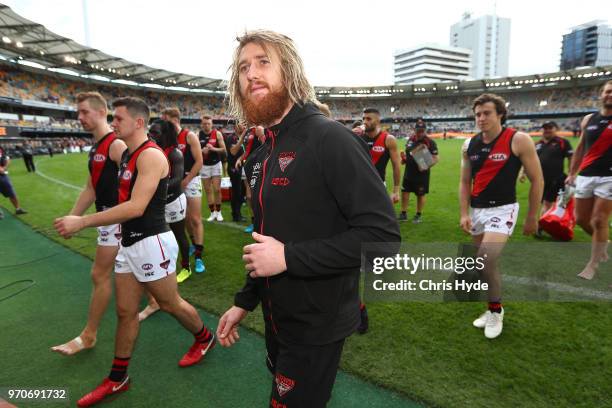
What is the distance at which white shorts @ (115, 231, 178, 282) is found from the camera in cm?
271

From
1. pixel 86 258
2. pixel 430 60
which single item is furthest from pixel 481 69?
pixel 86 258

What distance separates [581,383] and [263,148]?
3.15 m

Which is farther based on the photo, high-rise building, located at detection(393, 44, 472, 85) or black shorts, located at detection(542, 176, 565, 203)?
high-rise building, located at detection(393, 44, 472, 85)

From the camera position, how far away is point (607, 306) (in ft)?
13.1

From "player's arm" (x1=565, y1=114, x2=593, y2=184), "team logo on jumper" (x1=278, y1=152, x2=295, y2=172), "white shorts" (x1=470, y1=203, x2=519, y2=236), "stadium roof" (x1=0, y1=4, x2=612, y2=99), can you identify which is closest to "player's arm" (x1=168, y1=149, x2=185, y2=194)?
"team logo on jumper" (x1=278, y1=152, x2=295, y2=172)

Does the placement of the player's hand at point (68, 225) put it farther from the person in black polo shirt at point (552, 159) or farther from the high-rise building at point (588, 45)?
the high-rise building at point (588, 45)

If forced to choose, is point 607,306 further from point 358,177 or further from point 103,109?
point 103,109

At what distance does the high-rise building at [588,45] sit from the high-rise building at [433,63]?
3555 cm

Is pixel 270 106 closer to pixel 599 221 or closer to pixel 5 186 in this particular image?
pixel 599 221

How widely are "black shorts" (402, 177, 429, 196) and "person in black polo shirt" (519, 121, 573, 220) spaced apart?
238 cm

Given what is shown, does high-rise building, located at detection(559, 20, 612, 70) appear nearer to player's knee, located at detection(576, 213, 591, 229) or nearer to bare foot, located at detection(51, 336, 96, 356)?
player's knee, located at detection(576, 213, 591, 229)

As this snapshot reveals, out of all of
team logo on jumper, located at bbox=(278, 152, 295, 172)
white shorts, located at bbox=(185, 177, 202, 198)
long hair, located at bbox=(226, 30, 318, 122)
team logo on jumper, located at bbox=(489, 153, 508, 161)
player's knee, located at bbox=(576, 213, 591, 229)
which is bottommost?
player's knee, located at bbox=(576, 213, 591, 229)

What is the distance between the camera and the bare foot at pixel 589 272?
4.68 m

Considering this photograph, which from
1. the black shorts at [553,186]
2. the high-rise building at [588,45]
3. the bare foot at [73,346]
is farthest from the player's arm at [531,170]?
the high-rise building at [588,45]
